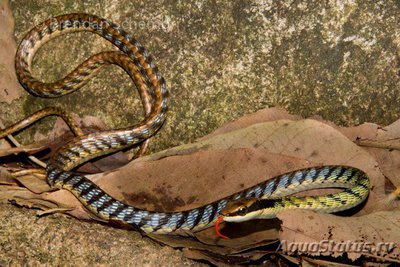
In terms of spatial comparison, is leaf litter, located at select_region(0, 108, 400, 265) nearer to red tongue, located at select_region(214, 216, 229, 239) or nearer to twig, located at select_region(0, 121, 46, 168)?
red tongue, located at select_region(214, 216, 229, 239)

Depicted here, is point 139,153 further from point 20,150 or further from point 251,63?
point 251,63

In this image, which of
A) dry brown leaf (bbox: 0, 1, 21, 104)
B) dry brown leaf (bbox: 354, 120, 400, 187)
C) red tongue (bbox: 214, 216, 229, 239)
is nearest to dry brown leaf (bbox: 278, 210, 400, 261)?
red tongue (bbox: 214, 216, 229, 239)

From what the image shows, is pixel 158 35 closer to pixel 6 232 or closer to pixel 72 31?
pixel 72 31

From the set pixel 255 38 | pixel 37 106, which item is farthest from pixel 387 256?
pixel 37 106

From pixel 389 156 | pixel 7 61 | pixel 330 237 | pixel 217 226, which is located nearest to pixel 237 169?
pixel 217 226

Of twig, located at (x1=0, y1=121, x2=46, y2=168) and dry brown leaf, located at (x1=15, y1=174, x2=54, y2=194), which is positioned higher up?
twig, located at (x1=0, y1=121, x2=46, y2=168)

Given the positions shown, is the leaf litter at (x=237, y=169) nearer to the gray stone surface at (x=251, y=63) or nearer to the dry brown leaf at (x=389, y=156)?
the dry brown leaf at (x=389, y=156)
